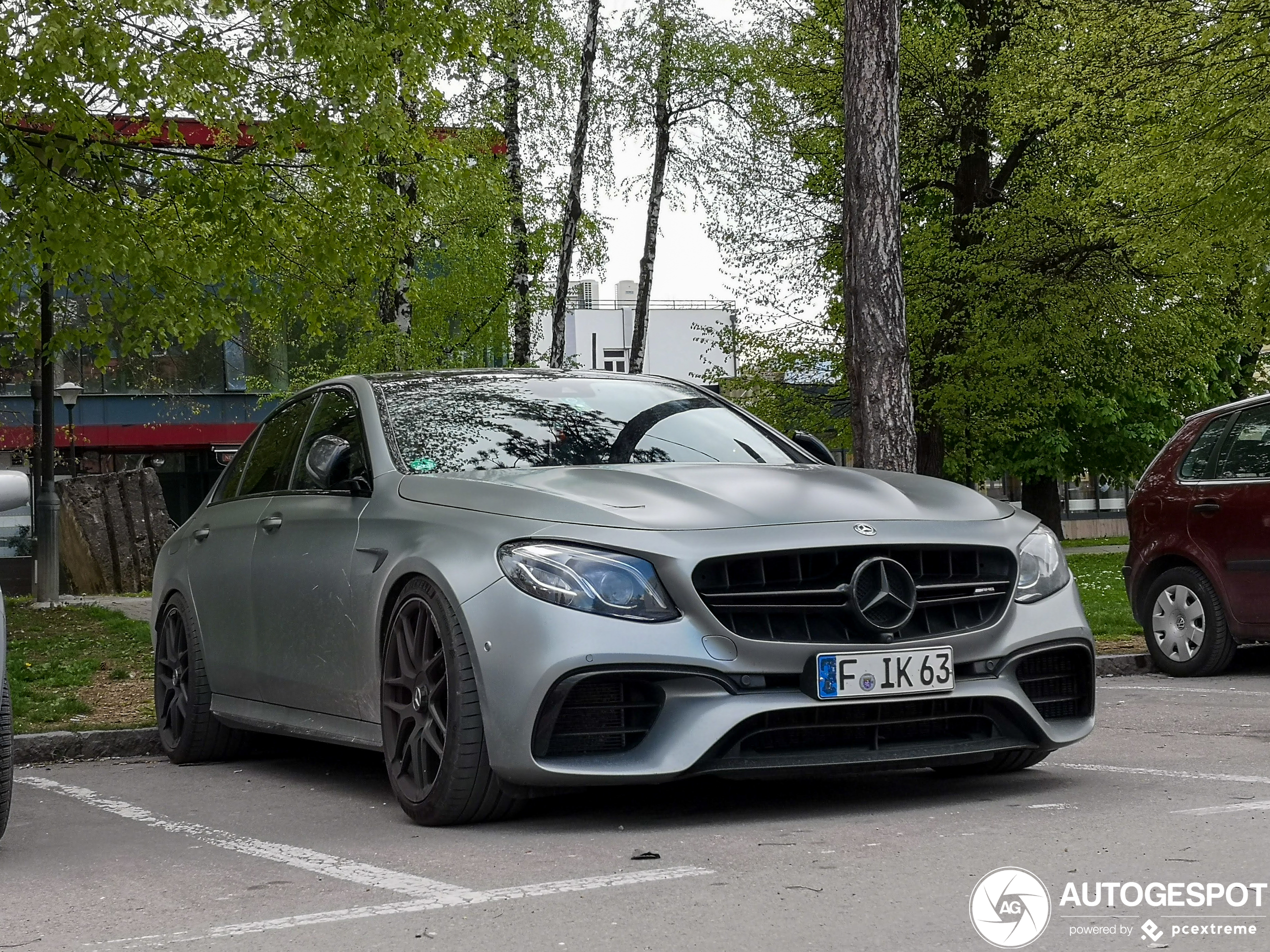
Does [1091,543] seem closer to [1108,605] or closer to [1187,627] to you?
[1108,605]

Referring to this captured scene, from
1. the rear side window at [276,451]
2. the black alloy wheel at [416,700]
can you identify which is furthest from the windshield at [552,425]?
the black alloy wheel at [416,700]

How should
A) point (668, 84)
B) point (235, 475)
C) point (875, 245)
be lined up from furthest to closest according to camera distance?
point (668, 84) → point (875, 245) → point (235, 475)

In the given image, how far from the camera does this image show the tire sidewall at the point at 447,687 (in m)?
5.18

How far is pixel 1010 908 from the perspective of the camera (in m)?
3.76

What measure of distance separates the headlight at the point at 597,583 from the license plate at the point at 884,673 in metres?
0.50

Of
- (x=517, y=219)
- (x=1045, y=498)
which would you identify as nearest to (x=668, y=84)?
(x=517, y=219)

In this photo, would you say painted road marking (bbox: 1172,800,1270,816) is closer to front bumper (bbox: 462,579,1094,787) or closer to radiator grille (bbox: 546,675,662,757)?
front bumper (bbox: 462,579,1094,787)

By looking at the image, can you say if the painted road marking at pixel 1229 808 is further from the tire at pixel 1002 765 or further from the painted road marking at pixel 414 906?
the painted road marking at pixel 414 906

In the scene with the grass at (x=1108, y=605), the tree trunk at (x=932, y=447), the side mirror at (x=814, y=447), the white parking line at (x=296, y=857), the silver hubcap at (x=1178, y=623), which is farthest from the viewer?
the tree trunk at (x=932, y=447)

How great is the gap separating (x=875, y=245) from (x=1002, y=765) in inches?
217

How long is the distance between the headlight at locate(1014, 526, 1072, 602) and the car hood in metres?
0.15

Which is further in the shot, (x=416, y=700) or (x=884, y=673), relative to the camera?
(x=416, y=700)

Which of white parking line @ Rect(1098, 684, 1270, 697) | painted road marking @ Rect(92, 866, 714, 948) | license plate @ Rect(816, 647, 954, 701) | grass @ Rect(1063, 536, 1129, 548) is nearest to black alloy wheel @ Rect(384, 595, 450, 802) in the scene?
painted road marking @ Rect(92, 866, 714, 948)

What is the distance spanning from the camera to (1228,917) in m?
3.60
